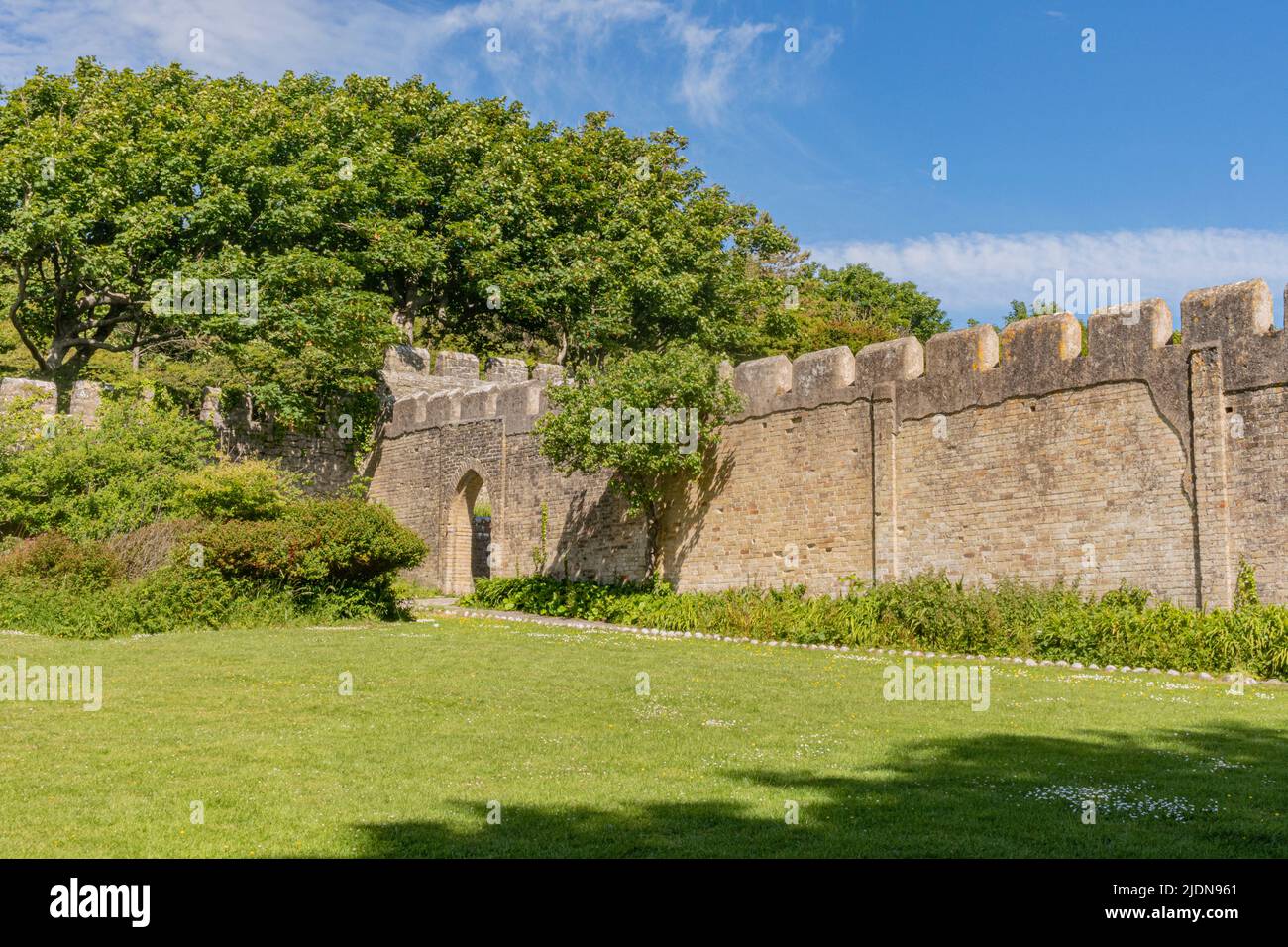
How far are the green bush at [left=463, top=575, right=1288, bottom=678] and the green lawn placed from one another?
920 millimetres

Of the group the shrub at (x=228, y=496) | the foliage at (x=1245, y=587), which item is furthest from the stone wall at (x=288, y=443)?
the foliage at (x=1245, y=587)

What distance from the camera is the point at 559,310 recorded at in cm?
3170

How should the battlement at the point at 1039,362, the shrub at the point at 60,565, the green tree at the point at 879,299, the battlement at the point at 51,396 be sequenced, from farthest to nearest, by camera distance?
the green tree at the point at 879,299
the battlement at the point at 51,396
the shrub at the point at 60,565
the battlement at the point at 1039,362

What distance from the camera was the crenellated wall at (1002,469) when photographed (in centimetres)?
1376

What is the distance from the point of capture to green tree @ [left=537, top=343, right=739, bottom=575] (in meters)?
19.2

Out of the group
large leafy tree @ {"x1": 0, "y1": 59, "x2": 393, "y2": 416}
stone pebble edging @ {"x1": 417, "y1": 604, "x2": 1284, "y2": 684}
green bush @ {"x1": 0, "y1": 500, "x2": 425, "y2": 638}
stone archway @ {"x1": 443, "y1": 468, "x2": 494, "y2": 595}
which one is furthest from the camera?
stone archway @ {"x1": 443, "y1": 468, "x2": 494, "y2": 595}

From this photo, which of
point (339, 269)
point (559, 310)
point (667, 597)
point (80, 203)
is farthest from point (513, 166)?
point (667, 597)

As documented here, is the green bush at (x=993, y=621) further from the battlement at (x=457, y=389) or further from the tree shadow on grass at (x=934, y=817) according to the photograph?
the tree shadow on grass at (x=934, y=817)

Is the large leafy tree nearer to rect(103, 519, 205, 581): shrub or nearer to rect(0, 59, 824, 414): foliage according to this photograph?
rect(0, 59, 824, 414): foliage

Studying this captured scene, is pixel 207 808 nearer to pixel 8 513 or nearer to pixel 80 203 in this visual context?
pixel 8 513

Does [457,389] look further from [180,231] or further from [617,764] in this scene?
[617,764]

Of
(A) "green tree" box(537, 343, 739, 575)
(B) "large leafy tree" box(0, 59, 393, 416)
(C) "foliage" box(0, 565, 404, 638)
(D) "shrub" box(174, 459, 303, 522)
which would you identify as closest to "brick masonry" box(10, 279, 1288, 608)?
(A) "green tree" box(537, 343, 739, 575)

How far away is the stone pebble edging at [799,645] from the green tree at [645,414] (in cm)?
266

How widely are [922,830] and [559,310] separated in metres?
26.9
